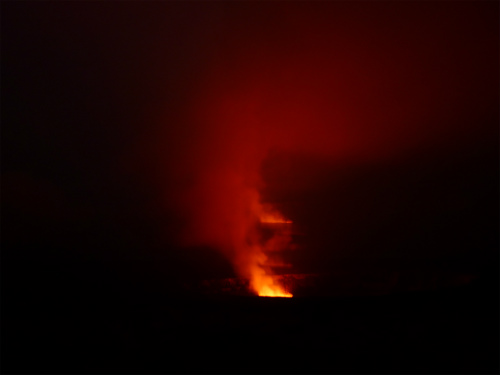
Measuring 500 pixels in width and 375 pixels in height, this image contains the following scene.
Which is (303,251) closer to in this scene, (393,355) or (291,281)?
(291,281)

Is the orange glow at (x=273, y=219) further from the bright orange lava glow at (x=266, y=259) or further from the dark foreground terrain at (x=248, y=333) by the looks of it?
the dark foreground terrain at (x=248, y=333)

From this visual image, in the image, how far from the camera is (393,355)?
621cm

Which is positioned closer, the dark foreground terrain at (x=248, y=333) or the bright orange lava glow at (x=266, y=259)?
the dark foreground terrain at (x=248, y=333)

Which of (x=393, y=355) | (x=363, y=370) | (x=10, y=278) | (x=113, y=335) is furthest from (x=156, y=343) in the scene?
(x=10, y=278)

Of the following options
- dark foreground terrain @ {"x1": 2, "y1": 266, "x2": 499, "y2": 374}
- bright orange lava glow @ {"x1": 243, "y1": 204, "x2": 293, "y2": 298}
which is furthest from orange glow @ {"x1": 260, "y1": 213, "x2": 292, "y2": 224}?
dark foreground terrain @ {"x1": 2, "y1": 266, "x2": 499, "y2": 374}

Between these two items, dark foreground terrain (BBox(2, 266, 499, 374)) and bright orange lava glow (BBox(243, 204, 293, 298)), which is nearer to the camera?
dark foreground terrain (BBox(2, 266, 499, 374))

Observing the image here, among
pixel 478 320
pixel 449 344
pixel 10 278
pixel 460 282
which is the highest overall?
pixel 460 282

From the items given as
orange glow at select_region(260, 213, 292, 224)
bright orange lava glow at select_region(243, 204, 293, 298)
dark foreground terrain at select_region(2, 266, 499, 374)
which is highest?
orange glow at select_region(260, 213, 292, 224)

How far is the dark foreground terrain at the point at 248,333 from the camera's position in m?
6.08

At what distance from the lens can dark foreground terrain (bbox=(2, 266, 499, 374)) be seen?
6078 mm

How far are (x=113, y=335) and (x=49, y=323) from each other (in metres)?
1.18

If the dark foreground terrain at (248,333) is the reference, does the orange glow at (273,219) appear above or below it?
above

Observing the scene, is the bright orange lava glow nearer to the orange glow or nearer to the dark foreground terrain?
the orange glow

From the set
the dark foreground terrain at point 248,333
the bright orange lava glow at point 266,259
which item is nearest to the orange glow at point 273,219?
the bright orange lava glow at point 266,259
